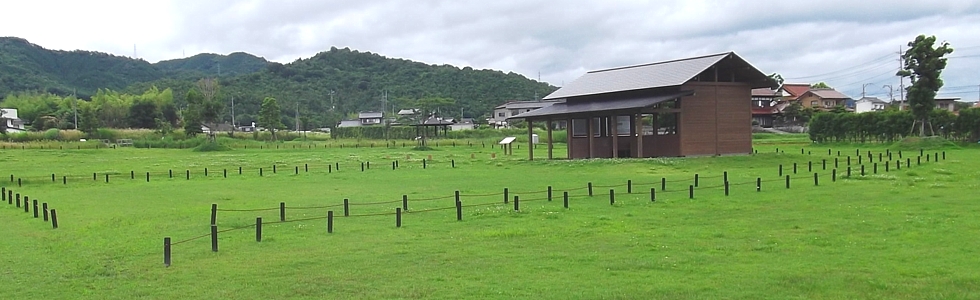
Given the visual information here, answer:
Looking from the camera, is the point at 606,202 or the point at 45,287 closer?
the point at 45,287

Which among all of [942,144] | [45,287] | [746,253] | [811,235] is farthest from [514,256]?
[942,144]

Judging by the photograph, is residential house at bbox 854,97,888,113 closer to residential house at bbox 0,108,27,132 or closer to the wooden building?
the wooden building

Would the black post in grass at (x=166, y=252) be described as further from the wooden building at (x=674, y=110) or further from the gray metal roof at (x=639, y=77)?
the gray metal roof at (x=639, y=77)

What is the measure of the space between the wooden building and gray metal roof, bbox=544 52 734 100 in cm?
7

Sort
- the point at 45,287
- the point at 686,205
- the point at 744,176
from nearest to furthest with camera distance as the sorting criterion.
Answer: the point at 45,287
the point at 686,205
the point at 744,176

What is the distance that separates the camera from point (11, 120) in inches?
3575

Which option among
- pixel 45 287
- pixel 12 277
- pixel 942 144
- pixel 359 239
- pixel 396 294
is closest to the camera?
pixel 396 294

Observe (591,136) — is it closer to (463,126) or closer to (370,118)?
(463,126)

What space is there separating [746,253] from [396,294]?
16.9ft

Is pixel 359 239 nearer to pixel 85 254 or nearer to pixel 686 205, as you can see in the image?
pixel 85 254

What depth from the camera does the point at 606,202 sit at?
1848 cm

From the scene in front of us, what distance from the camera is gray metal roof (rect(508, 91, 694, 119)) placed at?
35469 mm

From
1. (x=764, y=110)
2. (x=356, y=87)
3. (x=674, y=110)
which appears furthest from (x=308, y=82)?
(x=674, y=110)

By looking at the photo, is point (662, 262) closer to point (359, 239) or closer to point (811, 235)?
point (811, 235)
